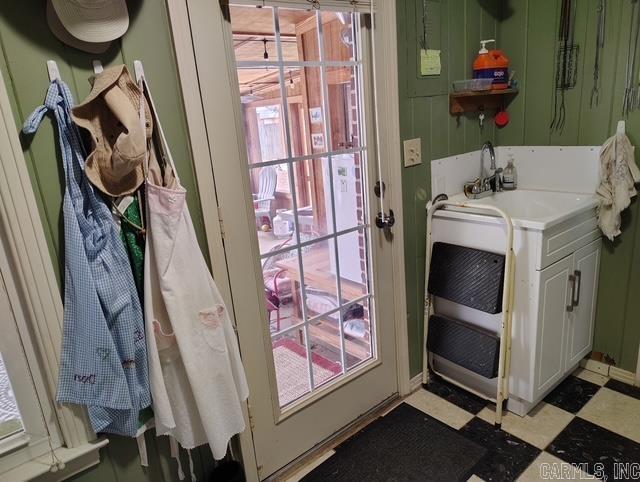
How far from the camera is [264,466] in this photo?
174cm

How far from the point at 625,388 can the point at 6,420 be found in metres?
2.62

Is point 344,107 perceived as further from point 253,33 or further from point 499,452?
point 499,452

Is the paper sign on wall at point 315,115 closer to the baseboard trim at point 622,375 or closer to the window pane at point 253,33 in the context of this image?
the window pane at point 253,33

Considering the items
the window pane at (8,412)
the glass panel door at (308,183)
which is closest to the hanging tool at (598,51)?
the glass panel door at (308,183)

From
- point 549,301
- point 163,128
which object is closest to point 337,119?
point 163,128

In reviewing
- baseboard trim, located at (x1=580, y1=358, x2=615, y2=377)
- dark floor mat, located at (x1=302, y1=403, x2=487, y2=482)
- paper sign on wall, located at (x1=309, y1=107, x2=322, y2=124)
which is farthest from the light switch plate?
baseboard trim, located at (x1=580, y1=358, x2=615, y2=377)

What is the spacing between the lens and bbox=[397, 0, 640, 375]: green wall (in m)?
1.95

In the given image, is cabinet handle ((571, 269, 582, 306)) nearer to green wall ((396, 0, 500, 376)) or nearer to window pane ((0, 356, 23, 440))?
green wall ((396, 0, 500, 376))

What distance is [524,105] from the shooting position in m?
2.31

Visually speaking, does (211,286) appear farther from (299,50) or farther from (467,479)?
(467,479)

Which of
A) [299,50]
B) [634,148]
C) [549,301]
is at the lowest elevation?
[549,301]

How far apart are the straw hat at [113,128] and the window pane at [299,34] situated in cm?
60

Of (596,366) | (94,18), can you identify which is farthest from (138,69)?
(596,366)

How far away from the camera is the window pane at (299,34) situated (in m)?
1.52
